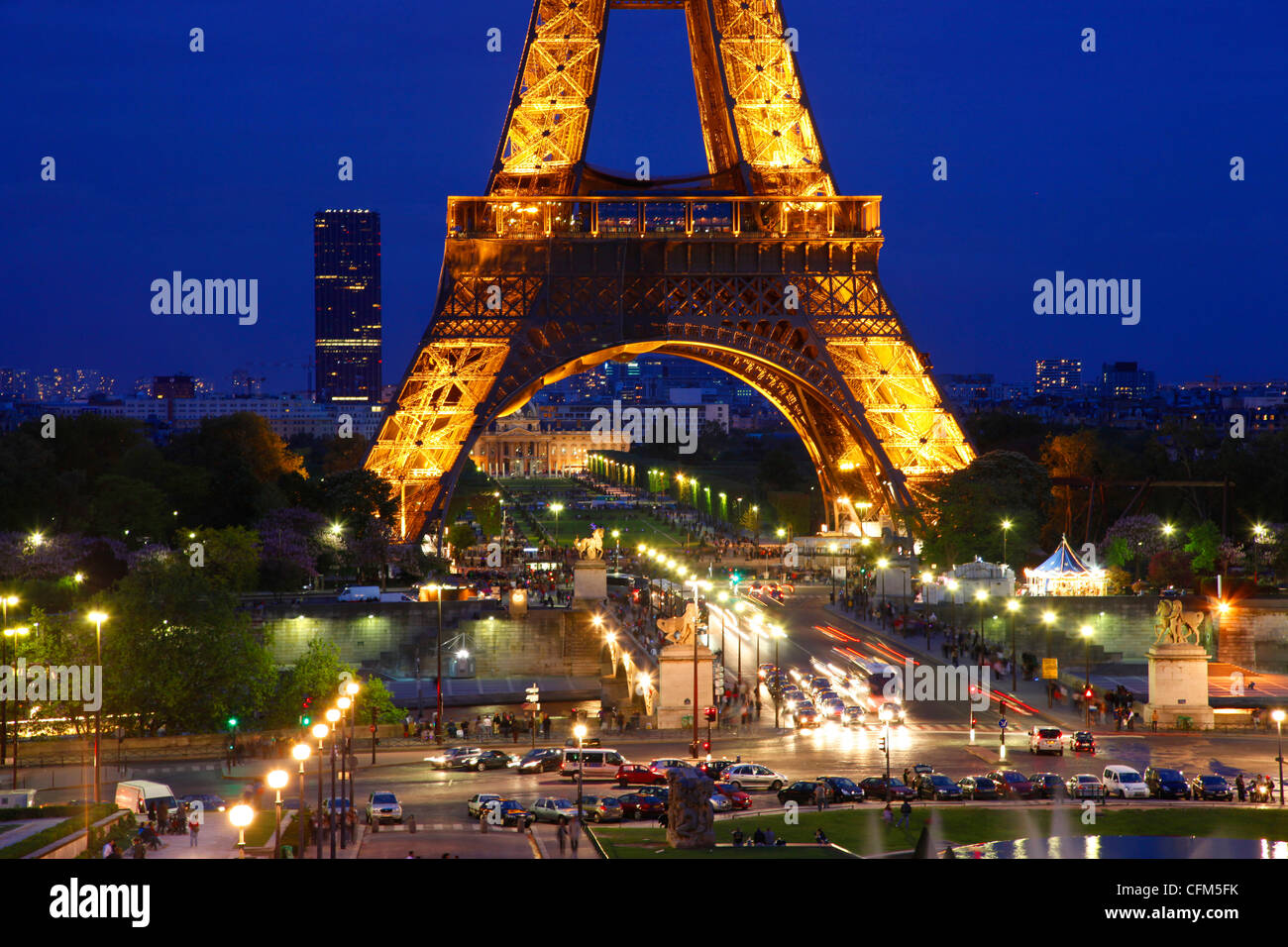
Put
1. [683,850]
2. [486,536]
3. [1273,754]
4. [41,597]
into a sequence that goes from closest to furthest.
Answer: [683,850]
[1273,754]
[41,597]
[486,536]

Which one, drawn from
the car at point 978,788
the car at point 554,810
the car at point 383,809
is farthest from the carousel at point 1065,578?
the car at point 383,809

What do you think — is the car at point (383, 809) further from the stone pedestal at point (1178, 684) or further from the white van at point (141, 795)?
the stone pedestal at point (1178, 684)

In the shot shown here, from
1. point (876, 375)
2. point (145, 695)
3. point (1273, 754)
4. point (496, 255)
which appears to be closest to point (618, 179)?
point (496, 255)

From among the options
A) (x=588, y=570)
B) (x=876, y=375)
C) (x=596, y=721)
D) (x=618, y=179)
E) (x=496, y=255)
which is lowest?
(x=596, y=721)

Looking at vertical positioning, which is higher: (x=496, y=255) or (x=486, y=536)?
(x=496, y=255)

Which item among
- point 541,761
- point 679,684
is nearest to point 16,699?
point 541,761

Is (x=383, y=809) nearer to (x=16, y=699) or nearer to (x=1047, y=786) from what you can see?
(x=1047, y=786)

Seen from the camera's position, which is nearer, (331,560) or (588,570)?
(588,570)

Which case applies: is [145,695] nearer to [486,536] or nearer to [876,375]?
[876,375]
